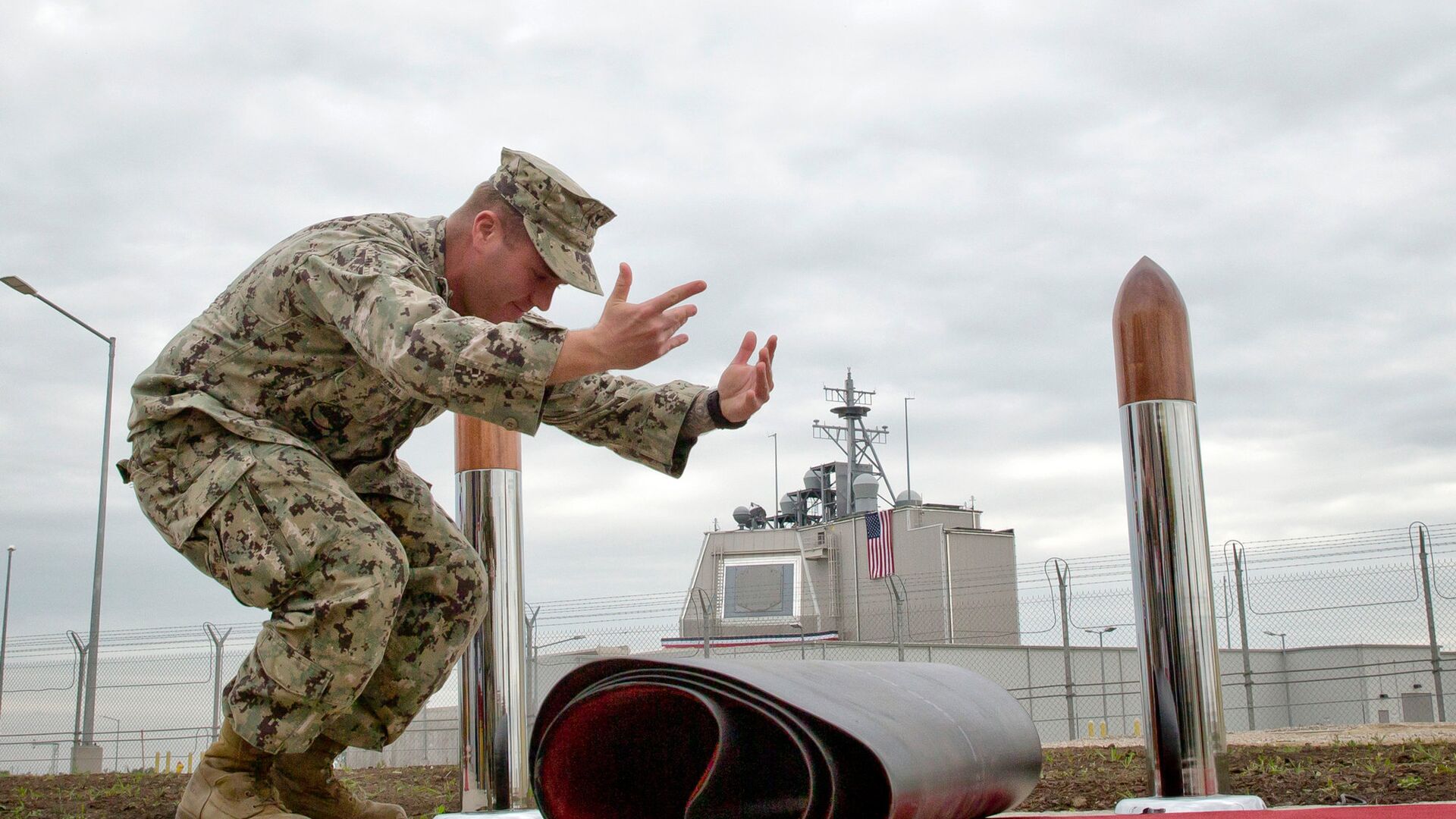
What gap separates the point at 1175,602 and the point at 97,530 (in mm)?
12045

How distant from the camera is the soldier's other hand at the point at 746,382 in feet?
8.43

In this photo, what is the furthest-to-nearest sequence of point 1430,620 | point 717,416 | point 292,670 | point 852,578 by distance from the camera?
point 852,578 < point 1430,620 < point 717,416 < point 292,670

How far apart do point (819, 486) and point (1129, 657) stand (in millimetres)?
10065

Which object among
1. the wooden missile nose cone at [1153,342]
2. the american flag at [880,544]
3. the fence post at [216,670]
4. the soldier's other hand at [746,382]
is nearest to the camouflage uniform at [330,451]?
the soldier's other hand at [746,382]

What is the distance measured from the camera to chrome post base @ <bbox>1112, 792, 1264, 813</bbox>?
9.30 feet

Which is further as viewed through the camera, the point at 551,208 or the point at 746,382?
the point at 746,382

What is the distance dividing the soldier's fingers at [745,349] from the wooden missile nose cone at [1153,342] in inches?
44.7

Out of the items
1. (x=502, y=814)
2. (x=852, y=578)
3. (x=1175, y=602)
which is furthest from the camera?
(x=852, y=578)

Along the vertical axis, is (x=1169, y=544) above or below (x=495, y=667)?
above

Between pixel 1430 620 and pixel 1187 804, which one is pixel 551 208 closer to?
pixel 1187 804

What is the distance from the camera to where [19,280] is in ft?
36.6

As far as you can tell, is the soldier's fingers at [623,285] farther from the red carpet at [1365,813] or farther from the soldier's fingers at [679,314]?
the red carpet at [1365,813]

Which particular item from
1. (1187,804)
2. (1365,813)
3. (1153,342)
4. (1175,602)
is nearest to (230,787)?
(1365,813)

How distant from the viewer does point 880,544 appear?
20.3m
